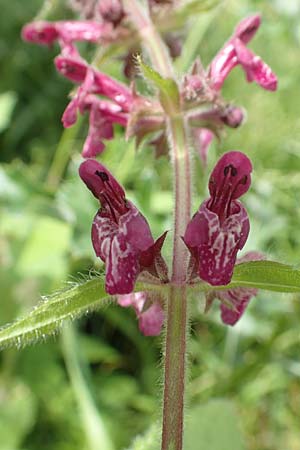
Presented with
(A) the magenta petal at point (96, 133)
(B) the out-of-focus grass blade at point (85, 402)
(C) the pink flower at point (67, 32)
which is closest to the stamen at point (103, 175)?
(A) the magenta petal at point (96, 133)

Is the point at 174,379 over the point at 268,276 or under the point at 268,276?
under

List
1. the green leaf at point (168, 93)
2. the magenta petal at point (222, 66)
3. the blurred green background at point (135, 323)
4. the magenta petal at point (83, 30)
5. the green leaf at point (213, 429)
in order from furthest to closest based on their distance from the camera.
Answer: the blurred green background at point (135, 323) → the green leaf at point (213, 429) → the magenta petal at point (83, 30) → the magenta petal at point (222, 66) → the green leaf at point (168, 93)

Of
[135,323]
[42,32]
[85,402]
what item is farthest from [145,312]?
[135,323]

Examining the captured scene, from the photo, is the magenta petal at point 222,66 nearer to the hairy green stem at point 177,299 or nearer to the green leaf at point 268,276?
the hairy green stem at point 177,299

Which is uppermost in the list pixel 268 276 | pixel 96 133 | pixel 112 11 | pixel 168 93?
pixel 112 11

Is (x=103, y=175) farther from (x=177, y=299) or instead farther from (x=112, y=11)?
(x=112, y=11)

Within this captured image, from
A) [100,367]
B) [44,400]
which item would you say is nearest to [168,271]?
[44,400]
